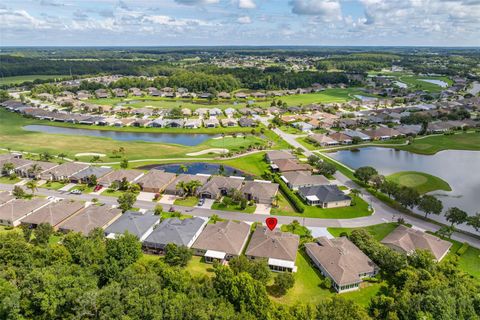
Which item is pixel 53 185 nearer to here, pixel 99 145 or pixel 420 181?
pixel 99 145

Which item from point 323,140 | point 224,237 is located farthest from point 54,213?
point 323,140

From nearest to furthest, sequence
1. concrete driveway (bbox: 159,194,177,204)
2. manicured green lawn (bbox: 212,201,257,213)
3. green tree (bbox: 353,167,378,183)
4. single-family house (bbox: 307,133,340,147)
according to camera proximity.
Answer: manicured green lawn (bbox: 212,201,257,213)
concrete driveway (bbox: 159,194,177,204)
green tree (bbox: 353,167,378,183)
single-family house (bbox: 307,133,340,147)

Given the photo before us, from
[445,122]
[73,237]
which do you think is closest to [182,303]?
[73,237]

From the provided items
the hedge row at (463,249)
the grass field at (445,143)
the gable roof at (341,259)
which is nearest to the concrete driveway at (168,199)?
the gable roof at (341,259)

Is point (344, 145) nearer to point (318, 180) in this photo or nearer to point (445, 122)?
point (318, 180)

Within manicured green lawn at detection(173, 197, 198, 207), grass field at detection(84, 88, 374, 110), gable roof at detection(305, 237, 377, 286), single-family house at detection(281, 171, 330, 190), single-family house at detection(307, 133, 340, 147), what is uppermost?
grass field at detection(84, 88, 374, 110)

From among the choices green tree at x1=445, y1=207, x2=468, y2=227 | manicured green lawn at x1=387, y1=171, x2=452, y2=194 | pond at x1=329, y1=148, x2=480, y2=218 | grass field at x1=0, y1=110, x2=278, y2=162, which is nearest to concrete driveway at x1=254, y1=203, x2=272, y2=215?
green tree at x1=445, y1=207, x2=468, y2=227

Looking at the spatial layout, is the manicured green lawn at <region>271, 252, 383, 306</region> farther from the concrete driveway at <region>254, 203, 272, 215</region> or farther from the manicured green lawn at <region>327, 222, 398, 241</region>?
the concrete driveway at <region>254, 203, 272, 215</region>
